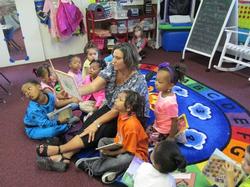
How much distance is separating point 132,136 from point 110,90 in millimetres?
527

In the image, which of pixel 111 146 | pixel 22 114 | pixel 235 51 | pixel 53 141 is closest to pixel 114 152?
pixel 111 146

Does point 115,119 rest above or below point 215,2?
below

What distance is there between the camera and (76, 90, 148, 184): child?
1729 mm

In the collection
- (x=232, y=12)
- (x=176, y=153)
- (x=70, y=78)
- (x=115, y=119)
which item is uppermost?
(x=232, y=12)

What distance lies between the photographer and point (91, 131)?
6.47 feet

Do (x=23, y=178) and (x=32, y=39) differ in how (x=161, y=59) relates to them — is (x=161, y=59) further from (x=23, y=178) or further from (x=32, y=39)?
(x=23, y=178)

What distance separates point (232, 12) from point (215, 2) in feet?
1.18

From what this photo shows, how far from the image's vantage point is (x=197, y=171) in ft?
6.18

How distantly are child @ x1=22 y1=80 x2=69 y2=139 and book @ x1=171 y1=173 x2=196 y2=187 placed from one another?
3.79 ft

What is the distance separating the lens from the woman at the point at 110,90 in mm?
1917

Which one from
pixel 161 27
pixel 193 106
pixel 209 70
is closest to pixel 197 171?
pixel 193 106

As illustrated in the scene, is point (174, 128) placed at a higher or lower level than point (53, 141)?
higher

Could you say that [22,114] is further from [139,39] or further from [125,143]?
[139,39]

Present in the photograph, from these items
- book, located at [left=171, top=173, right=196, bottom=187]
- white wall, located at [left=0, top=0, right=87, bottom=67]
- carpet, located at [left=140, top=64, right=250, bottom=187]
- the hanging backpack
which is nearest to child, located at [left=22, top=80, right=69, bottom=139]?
carpet, located at [left=140, top=64, right=250, bottom=187]
